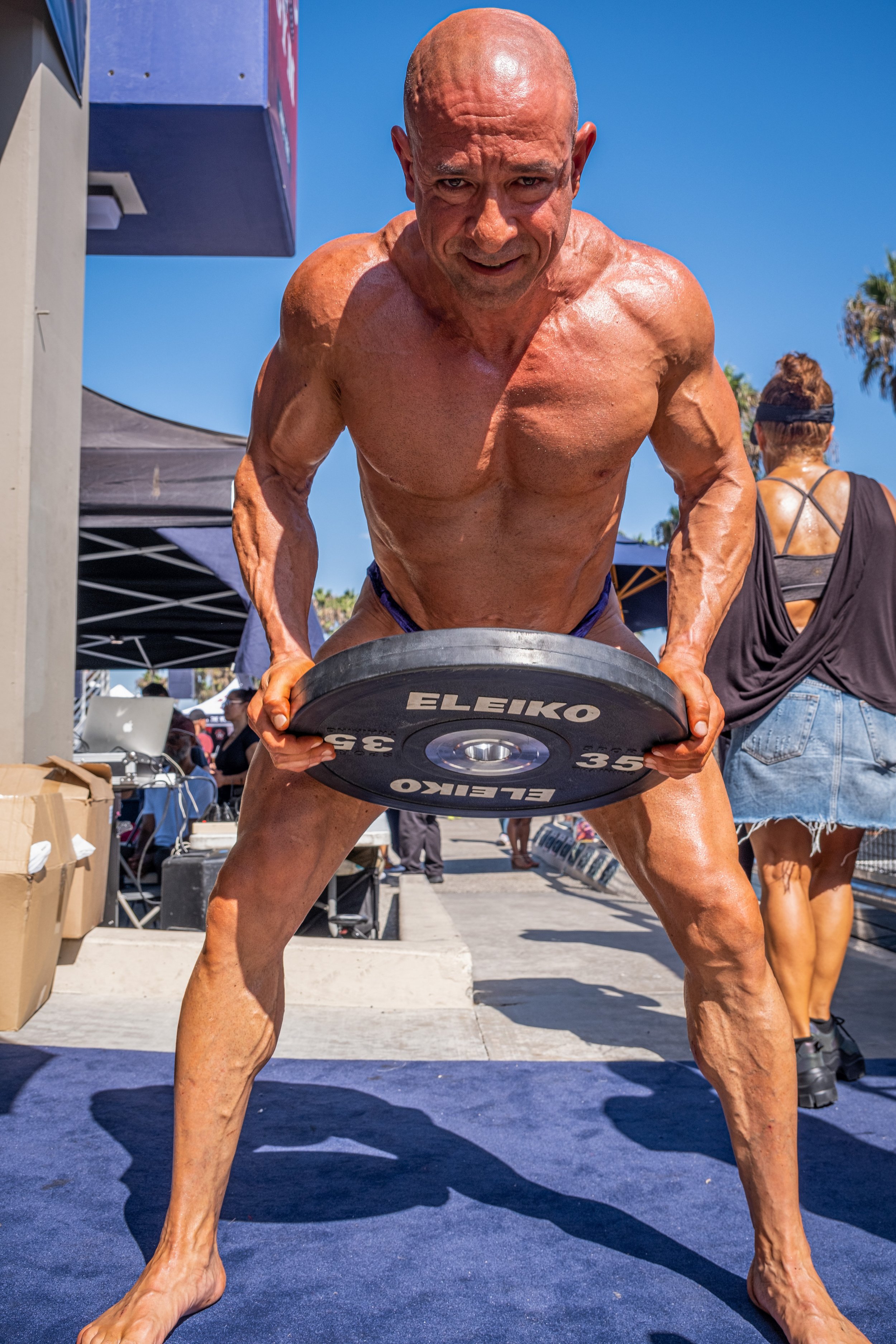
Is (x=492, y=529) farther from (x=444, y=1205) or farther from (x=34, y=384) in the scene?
(x=34, y=384)

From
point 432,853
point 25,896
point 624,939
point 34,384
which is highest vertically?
point 34,384

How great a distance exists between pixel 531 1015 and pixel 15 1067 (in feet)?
6.25

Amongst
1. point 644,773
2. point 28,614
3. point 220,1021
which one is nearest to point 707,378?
point 644,773

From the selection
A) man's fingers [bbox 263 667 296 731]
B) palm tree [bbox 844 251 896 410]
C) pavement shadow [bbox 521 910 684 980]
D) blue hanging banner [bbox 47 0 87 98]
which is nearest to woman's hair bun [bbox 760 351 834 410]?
man's fingers [bbox 263 667 296 731]

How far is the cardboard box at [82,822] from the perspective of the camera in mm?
4004

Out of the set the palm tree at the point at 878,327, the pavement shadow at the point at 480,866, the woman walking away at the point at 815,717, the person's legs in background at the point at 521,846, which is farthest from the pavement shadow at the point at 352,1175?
the palm tree at the point at 878,327

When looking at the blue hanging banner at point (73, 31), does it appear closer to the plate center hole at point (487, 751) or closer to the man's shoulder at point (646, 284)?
the man's shoulder at point (646, 284)

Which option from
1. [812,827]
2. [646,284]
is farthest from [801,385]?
[646,284]

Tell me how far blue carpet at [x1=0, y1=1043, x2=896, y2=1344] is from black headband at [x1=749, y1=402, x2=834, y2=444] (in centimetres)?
214

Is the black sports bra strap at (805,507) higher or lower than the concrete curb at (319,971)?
higher

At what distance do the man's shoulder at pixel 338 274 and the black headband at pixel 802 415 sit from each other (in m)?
1.94

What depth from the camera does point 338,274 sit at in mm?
1717

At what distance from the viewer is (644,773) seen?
1.67 m

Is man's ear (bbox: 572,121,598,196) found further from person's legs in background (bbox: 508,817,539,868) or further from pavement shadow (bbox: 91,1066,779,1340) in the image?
person's legs in background (bbox: 508,817,539,868)
